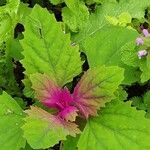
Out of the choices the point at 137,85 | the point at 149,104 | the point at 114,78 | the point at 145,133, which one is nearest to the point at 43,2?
the point at 137,85

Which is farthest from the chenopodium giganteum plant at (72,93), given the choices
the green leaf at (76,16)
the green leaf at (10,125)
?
the green leaf at (76,16)

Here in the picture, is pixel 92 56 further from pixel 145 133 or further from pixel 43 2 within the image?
pixel 43 2

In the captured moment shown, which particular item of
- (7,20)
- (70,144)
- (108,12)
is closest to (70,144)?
(70,144)

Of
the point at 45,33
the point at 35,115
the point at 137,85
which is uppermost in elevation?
the point at 45,33

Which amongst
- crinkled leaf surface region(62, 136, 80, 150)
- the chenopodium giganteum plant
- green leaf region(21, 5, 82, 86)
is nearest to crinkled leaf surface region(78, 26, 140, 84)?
the chenopodium giganteum plant

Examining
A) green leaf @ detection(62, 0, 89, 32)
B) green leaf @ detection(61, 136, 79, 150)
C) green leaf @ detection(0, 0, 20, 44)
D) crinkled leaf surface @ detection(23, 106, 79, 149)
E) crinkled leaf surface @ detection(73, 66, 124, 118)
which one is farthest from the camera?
green leaf @ detection(62, 0, 89, 32)

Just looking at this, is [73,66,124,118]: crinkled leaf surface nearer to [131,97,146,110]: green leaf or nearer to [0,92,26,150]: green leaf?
[0,92,26,150]: green leaf
